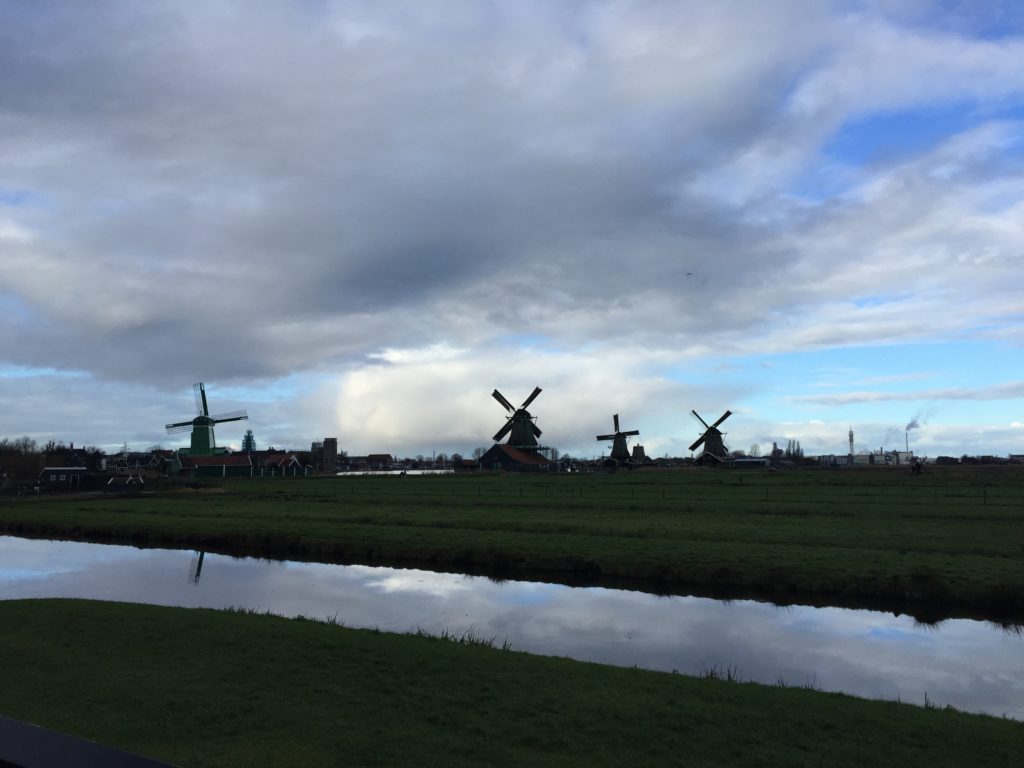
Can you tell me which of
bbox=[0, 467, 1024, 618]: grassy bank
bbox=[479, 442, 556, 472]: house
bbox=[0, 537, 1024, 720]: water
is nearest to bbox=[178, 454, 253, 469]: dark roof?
bbox=[479, 442, 556, 472]: house

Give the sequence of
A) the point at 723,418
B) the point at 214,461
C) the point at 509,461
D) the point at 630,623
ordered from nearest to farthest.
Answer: the point at 630,623, the point at 214,461, the point at 509,461, the point at 723,418

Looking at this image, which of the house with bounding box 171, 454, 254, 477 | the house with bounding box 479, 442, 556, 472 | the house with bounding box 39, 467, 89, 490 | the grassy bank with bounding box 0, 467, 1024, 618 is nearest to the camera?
the grassy bank with bounding box 0, 467, 1024, 618

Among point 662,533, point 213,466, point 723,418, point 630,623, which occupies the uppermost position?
point 723,418

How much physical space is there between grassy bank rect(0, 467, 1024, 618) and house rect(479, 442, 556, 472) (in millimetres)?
69779

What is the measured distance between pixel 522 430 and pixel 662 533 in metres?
110

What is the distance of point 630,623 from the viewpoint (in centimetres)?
2089

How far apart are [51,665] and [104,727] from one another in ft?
13.9

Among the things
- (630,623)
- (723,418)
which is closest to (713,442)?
(723,418)

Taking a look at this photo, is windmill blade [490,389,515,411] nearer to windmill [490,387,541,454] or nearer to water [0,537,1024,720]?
windmill [490,387,541,454]

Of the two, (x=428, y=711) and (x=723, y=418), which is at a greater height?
(x=723, y=418)

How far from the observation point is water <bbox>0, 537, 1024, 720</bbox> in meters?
16.2

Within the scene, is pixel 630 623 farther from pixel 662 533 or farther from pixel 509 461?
pixel 509 461

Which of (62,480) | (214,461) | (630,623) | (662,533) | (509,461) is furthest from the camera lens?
(509,461)

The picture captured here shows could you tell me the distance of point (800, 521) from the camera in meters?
38.6
